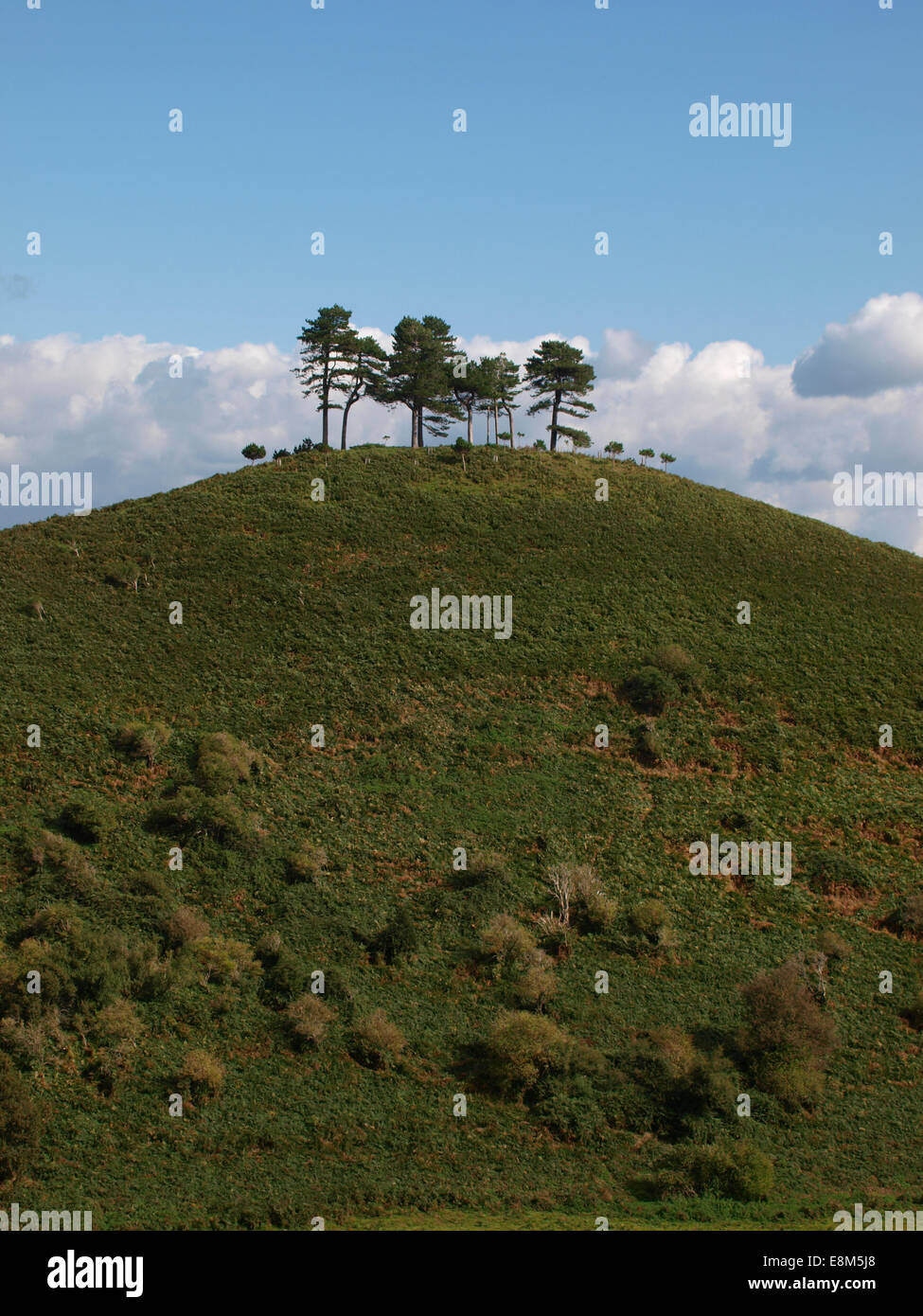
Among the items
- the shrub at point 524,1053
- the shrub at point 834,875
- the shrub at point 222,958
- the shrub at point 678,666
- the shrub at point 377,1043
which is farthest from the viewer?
the shrub at point 678,666

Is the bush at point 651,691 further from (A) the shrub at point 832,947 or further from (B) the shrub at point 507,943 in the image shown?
(B) the shrub at point 507,943

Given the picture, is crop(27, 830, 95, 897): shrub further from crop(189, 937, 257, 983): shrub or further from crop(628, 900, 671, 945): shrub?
crop(628, 900, 671, 945): shrub

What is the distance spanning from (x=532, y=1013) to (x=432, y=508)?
4182 centimetres

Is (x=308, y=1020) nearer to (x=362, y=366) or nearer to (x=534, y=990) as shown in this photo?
(x=534, y=990)

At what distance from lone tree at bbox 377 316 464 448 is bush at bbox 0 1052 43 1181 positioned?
61.1 meters

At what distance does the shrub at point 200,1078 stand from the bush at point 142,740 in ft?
54.3

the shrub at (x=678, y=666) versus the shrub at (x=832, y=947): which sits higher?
the shrub at (x=678, y=666)

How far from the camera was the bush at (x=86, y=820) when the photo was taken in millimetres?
36594

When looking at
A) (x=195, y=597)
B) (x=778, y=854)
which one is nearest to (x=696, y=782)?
(x=778, y=854)

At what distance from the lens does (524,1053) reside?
92.8 ft

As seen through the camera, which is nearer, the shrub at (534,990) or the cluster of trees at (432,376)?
the shrub at (534,990)

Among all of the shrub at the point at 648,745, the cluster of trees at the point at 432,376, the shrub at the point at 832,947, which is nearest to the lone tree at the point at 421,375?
the cluster of trees at the point at 432,376

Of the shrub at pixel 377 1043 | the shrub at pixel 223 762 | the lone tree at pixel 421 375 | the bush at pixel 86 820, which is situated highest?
the lone tree at pixel 421 375

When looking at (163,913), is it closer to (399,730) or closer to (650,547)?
(399,730)
